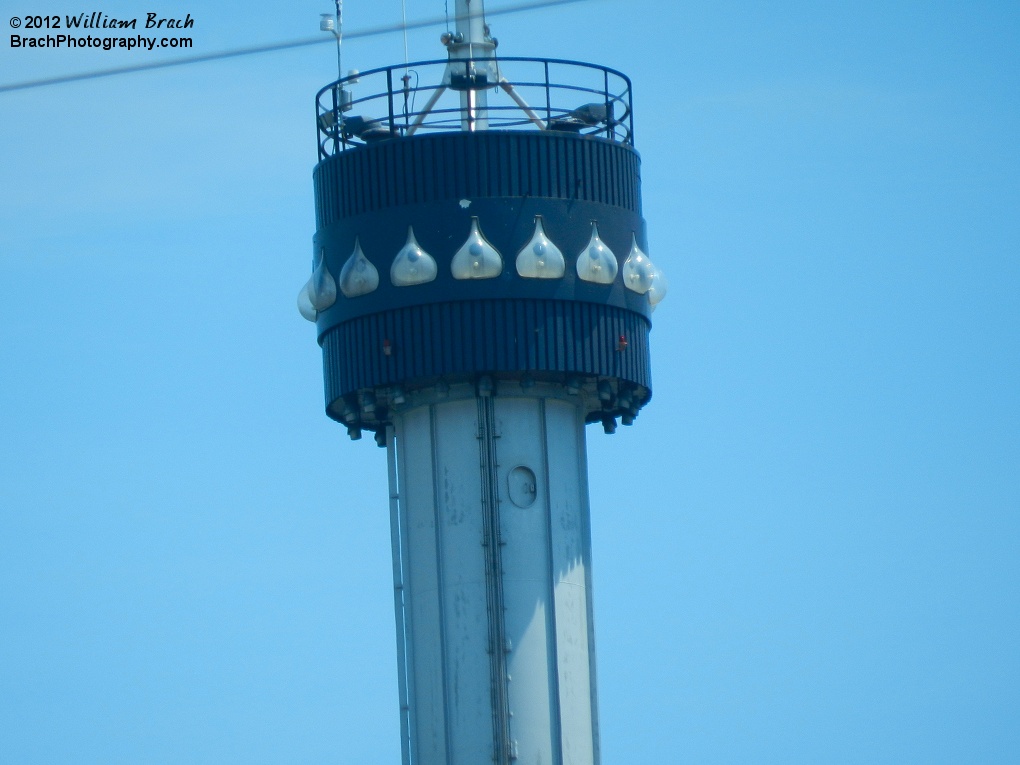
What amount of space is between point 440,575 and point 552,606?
2.71 m

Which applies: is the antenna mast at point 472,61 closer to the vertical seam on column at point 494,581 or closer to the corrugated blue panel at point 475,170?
the corrugated blue panel at point 475,170

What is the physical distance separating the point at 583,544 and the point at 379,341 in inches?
270

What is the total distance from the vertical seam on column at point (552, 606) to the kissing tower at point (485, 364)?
0.05m

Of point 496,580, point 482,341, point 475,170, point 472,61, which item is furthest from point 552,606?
point 472,61

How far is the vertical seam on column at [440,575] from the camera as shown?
216 ft

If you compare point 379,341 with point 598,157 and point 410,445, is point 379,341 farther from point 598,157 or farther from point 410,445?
point 598,157

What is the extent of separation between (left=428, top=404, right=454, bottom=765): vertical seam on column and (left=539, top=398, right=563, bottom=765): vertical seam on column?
95.6 inches

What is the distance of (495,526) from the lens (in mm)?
66562

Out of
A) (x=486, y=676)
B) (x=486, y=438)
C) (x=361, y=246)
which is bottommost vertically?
(x=486, y=676)

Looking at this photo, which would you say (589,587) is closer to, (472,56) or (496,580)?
(496,580)

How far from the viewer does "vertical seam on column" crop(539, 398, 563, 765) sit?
65625mm

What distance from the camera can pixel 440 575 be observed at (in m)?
66.6

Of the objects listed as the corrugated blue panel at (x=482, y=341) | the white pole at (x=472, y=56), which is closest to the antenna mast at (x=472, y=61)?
the white pole at (x=472, y=56)

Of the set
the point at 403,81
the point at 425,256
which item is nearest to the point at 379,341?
the point at 425,256
